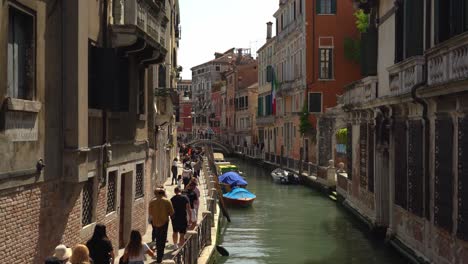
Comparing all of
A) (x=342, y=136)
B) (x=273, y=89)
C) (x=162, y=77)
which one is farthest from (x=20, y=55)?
(x=273, y=89)

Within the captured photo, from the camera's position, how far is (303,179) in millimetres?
35500

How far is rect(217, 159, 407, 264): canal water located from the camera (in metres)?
15.9

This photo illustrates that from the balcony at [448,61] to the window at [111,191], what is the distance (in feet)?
20.1

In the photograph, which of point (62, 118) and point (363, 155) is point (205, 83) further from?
point (62, 118)

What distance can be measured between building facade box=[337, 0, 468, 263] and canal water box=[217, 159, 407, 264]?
79cm

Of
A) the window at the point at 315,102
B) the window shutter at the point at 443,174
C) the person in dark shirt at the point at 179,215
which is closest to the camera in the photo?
the window shutter at the point at 443,174

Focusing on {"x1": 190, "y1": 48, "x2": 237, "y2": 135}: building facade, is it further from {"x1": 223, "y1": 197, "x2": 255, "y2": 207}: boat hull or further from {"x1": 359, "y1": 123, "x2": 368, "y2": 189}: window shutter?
{"x1": 359, "y1": 123, "x2": 368, "y2": 189}: window shutter

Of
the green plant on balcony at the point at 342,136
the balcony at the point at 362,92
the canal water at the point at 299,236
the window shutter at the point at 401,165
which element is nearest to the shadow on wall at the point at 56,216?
the canal water at the point at 299,236

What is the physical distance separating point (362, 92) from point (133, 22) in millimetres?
10294

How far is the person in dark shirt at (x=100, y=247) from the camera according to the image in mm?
7359

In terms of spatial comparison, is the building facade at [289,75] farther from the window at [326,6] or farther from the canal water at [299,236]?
the canal water at [299,236]

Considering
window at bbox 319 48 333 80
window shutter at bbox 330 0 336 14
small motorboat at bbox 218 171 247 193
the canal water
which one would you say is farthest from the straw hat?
window shutter at bbox 330 0 336 14

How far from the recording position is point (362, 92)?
65.0 ft

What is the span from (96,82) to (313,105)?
31582 mm
